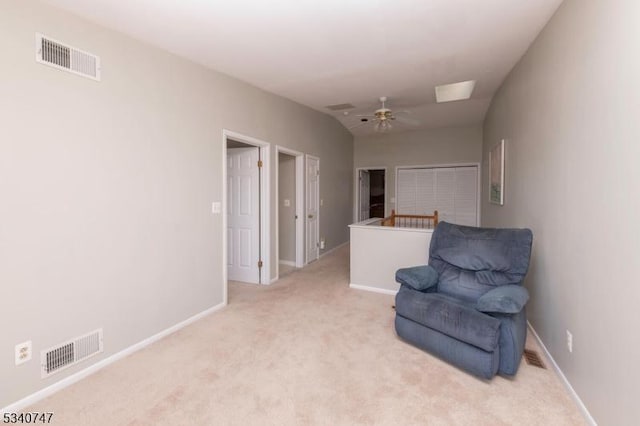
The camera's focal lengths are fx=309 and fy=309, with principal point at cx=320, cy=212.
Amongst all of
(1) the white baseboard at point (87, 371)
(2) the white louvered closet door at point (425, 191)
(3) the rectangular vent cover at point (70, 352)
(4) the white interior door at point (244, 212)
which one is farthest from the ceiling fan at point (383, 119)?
(3) the rectangular vent cover at point (70, 352)

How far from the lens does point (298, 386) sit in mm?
2070

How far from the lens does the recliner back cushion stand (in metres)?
2.47

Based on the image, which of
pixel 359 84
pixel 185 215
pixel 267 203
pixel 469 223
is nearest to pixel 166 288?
pixel 185 215

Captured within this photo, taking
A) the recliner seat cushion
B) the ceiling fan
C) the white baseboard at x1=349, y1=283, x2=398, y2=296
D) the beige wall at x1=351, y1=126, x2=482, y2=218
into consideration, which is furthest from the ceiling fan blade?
the recliner seat cushion

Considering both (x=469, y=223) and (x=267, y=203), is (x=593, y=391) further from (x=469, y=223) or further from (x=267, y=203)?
(x=469, y=223)

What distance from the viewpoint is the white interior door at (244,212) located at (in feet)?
13.8

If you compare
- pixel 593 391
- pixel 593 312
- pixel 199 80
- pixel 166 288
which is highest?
pixel 199 80

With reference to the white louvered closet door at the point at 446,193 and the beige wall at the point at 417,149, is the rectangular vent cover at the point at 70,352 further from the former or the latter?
the white louvered closet door at the point at 446,193

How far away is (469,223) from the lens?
21.6 feet

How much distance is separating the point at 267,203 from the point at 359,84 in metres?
1.91

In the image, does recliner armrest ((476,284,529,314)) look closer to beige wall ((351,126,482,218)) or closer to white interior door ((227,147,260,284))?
white interior door ((227,147,260,284))

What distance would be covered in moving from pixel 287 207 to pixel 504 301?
3.67m

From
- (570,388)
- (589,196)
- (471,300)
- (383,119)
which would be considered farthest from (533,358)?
(383,119)

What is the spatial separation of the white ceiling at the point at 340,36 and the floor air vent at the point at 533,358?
2583 mm
